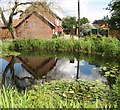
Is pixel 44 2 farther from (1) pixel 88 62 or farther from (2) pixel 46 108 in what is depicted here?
(2) pixel 46 108

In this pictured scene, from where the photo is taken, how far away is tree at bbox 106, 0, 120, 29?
24.8 meters

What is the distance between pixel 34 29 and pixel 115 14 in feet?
41.0

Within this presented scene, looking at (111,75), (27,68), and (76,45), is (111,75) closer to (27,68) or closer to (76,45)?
(27,68)

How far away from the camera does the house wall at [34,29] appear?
112 ft

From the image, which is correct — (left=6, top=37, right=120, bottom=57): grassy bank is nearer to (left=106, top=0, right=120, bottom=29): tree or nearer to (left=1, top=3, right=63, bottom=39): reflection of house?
(left=106, top=0, right=120, bottom=29): tree

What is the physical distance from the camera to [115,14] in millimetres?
25266

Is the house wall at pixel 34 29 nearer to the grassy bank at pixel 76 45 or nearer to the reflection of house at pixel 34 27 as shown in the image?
the reflection of house at pixel 34 27

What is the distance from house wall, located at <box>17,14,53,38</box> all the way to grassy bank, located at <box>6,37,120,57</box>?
35.9 ft

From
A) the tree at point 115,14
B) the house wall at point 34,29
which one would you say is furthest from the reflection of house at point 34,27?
the tree at point 115,14

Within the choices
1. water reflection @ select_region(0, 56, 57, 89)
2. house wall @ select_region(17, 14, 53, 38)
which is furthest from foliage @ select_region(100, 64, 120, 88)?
house wall @ select_region(17, 14, 53, 38)

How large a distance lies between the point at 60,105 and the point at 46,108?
8.4 inches

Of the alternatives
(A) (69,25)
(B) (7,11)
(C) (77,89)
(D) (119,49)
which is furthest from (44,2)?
(A) (69,25)

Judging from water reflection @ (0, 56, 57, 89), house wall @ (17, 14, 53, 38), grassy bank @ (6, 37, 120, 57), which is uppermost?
house wall @ (17, 14, 53, 38)

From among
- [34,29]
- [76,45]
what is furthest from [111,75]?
[34,29]
